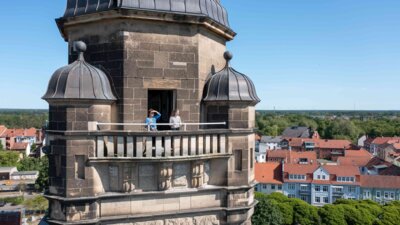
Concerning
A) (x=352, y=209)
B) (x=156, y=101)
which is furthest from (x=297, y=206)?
(x=156, y=101)

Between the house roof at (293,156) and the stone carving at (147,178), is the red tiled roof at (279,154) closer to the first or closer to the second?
the house roof at (293,156)

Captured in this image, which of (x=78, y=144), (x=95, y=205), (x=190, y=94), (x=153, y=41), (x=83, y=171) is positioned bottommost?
(x=95, y=205)

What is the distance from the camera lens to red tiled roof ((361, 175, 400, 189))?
6762 centimetres

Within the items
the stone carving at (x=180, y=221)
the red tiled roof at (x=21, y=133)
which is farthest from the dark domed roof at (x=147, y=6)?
the red tiled roof at (x=21, y=133)

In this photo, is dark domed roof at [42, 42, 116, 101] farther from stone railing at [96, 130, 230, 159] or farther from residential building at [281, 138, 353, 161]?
residential building at [281, 138, 353, 161]

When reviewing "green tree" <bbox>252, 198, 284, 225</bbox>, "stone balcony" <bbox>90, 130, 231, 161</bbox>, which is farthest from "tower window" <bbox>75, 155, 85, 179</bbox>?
"green tree" <bbox>252, 198, 284, 225</bbox>

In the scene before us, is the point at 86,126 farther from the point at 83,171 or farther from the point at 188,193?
the point at 188,193

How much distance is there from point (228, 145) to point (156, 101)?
7.99 feet

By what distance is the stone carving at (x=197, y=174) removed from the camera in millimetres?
8547

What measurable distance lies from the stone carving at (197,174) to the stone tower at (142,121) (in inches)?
0.9

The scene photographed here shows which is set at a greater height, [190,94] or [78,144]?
[190,94]

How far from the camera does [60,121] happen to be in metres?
7.88

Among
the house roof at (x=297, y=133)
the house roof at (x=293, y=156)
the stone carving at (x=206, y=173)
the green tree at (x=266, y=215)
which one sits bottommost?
the green tree at (x=266, y=215)

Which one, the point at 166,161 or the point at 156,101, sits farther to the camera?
the point at 156,101
